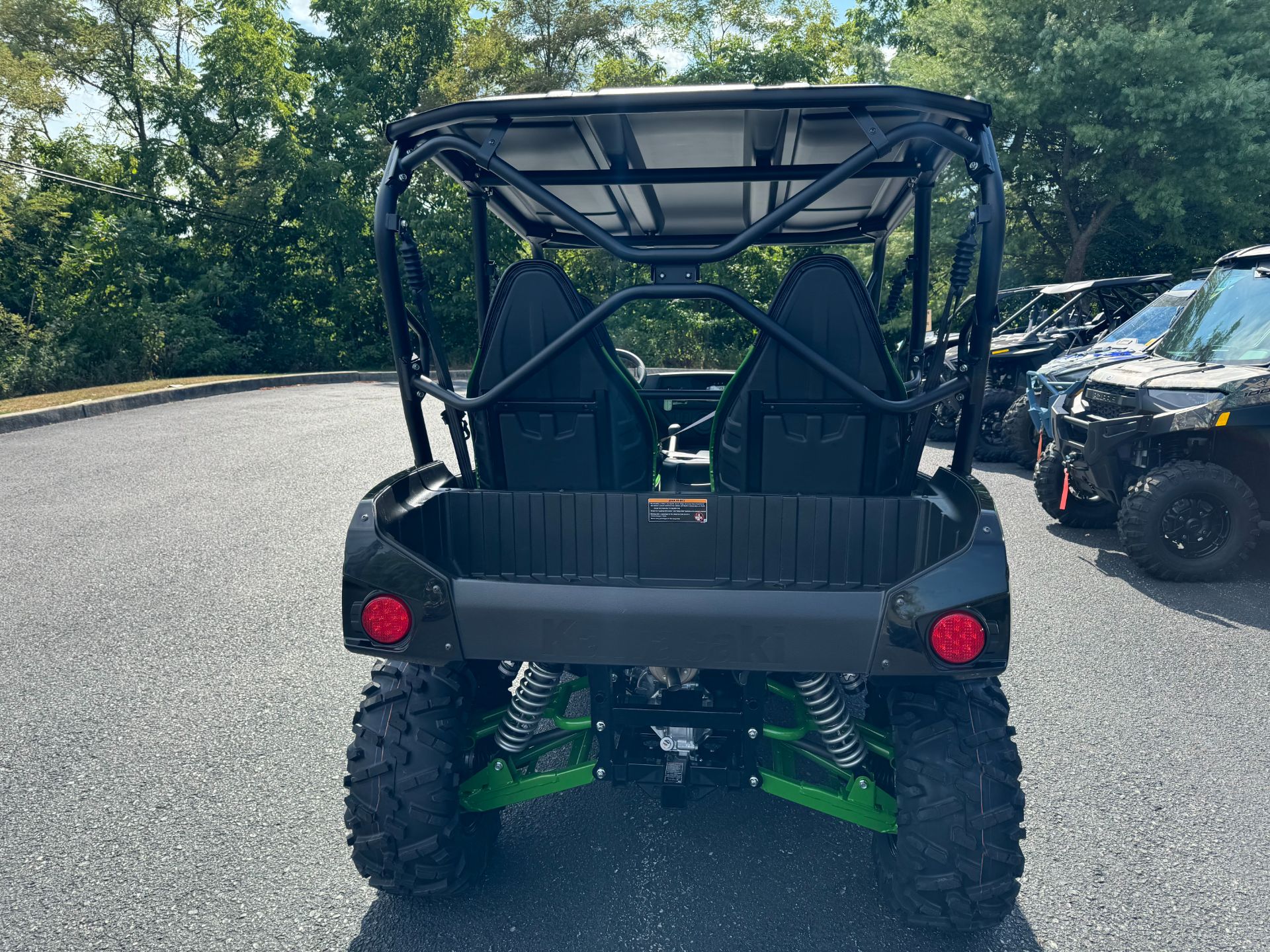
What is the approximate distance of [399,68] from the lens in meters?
26.9

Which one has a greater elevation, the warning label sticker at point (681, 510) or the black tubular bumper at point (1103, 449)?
the warning label sticker at point (681, 510)

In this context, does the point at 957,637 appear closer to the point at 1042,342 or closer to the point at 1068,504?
the point at 1068,504

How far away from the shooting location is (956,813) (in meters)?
2.22

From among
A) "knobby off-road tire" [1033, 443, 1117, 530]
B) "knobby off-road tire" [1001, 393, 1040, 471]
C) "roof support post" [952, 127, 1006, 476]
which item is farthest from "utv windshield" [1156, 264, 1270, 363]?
"roof support post" [952, 127, 1006, 476]

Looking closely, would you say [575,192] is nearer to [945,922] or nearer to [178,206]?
[945,922]

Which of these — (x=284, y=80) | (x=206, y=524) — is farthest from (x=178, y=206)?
(x=206, y=524)

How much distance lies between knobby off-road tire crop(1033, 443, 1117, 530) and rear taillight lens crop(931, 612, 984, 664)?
511 centimetres

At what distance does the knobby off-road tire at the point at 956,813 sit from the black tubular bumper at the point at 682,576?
0.73 feet

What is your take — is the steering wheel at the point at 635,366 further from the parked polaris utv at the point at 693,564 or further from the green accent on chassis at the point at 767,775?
the green accent on chassis at the point at 767,775

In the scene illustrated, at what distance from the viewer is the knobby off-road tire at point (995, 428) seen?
991cm

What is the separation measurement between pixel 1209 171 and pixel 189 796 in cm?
1882

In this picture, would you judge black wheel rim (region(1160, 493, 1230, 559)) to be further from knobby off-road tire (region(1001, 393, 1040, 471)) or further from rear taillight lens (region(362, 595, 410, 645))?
rear taillight lens (region(362, 595, 410, 645))

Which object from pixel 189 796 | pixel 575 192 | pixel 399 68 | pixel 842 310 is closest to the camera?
pixel 842 310

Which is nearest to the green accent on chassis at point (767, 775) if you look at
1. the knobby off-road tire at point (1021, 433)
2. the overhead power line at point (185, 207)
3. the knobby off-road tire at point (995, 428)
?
the knobby off-road tire at point (1021, 433)
